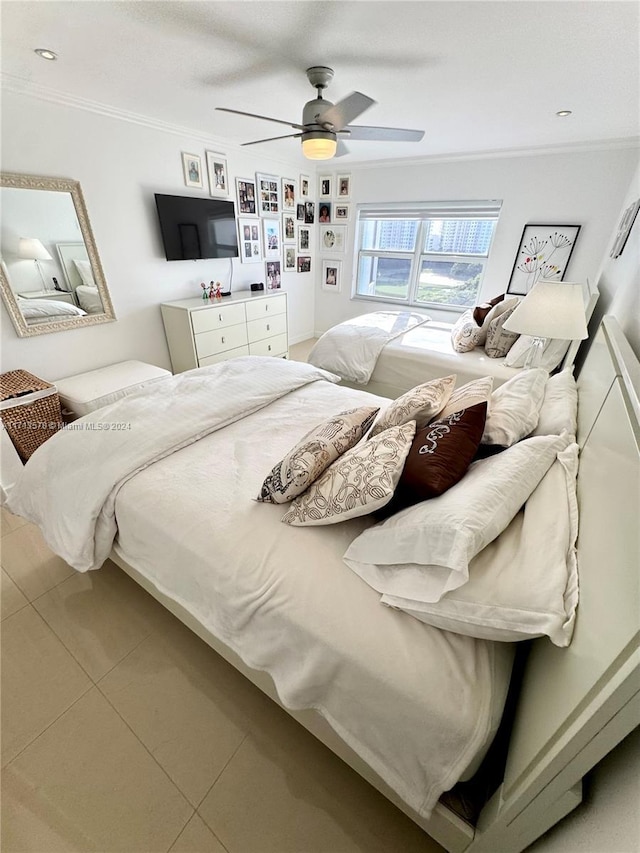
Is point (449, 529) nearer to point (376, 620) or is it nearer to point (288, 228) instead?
point (376, 620)

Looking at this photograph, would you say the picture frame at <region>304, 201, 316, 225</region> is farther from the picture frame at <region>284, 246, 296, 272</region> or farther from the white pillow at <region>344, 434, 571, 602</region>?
the white pillow at <region>344, 434, 571, 602</region>

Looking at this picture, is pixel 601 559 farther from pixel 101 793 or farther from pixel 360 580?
pixel 101 793

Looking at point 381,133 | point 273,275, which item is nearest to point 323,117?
point 381,133

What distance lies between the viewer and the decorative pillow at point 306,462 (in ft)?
3.56

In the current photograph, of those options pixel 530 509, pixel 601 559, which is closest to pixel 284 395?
pixel 530 509

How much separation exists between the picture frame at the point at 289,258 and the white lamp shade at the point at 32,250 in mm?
2619

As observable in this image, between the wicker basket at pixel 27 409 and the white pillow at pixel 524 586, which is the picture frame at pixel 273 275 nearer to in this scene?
the wicker basket at pixel 27 409

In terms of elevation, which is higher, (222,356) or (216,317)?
(216,317)

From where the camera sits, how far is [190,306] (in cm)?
308

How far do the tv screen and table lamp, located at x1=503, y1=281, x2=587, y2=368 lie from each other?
2801 millimetres

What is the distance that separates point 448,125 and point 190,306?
8.21ft

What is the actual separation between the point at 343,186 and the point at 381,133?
8.31 feet

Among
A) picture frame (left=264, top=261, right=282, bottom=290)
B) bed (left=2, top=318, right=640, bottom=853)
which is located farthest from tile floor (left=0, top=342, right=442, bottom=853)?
picture frame (left=264, top=261, right=282, bottom=290)

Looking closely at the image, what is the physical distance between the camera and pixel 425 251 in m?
4.14
